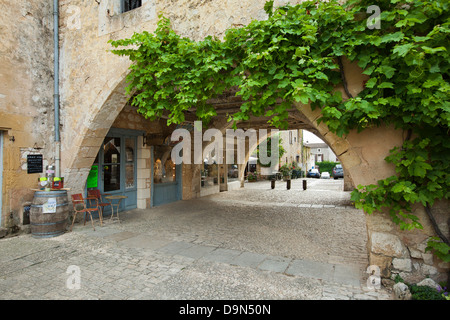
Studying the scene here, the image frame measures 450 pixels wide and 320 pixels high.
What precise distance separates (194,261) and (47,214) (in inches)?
106

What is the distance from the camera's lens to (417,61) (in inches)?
81.9

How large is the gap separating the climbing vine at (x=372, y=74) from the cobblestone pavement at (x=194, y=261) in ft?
3.31

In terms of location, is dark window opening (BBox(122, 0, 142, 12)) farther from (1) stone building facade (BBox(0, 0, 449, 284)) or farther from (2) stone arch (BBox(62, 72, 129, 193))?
(2) stone arch (BBox(62, 72, 129, 193))

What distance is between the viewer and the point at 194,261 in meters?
3.16

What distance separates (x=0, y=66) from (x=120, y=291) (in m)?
4.22

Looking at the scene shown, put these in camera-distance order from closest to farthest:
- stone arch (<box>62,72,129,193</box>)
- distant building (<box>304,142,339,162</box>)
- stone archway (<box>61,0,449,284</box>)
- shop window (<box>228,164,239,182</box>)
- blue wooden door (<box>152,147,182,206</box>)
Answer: stone archway (<box>61,0,449,284</box>) → stone arch (<box>62,72,129,193</box>) → blue wooden door (<box>152,147,182,206</box>) → shop window (<box>228,164,239,182</box>) → distant building (<box>304,142,339,162</box>)

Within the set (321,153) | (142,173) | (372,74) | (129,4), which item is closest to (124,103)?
(129,4)

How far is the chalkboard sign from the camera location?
4490 millimetres

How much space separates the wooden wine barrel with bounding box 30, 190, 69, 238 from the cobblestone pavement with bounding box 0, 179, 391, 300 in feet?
0.52

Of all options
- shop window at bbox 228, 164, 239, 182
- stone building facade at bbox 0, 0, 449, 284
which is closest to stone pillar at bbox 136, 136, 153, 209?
stone building facade at bbox 0, 0, 449, 284

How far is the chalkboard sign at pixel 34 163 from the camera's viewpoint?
4.49 metres

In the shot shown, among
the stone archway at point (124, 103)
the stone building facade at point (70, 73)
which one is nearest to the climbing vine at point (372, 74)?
the stone archway at point (124, 103)

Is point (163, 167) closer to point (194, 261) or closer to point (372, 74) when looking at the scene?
point (194, 261)

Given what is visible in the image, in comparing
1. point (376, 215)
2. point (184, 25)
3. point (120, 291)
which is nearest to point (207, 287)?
point (120, 291)
